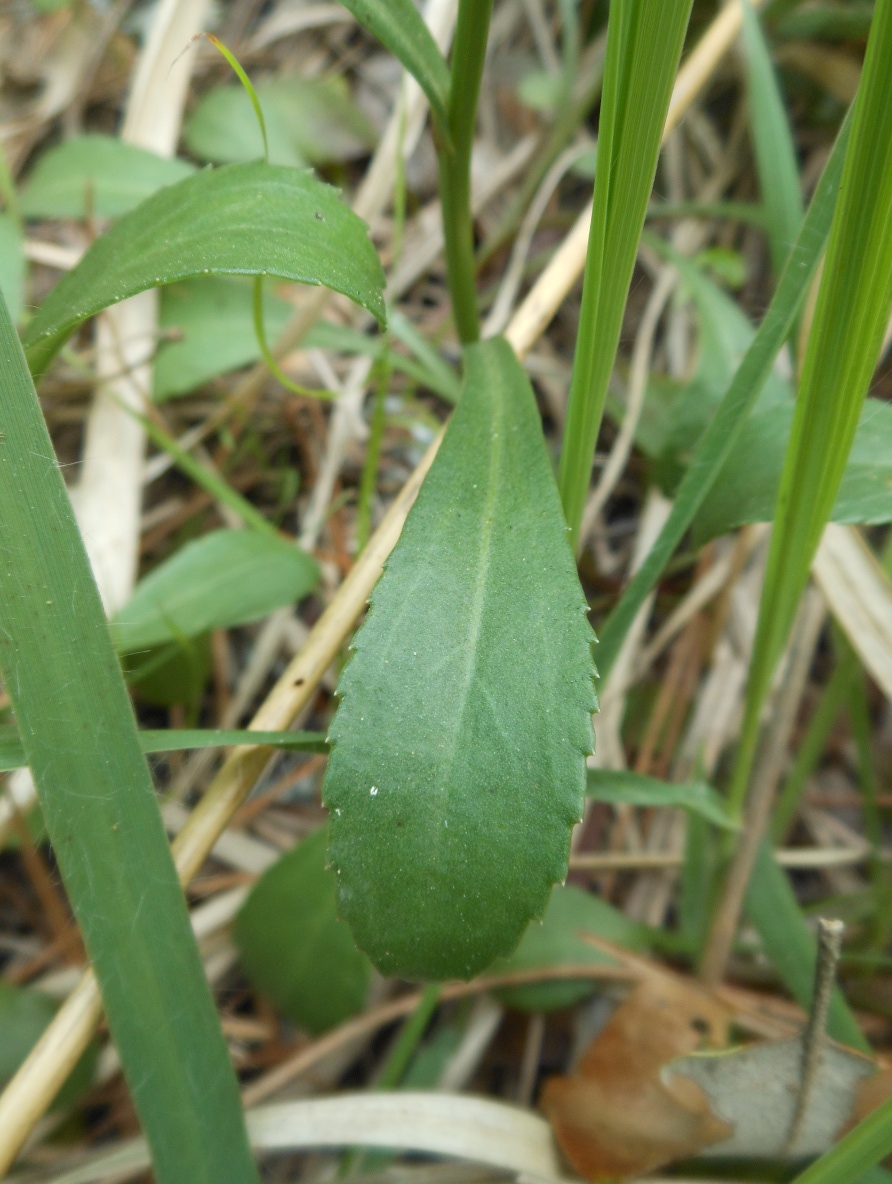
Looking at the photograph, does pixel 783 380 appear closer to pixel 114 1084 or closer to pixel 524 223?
pixel 524 223

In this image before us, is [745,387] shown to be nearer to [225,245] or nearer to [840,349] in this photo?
[840,349]

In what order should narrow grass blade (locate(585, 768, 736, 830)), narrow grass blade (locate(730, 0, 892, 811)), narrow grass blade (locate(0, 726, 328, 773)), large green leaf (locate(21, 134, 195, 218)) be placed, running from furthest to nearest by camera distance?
large green leaf (locate(21, 134, 195, 218))
narrow grass blade (locate(585, 768, 736, 830))
narrow grass blade (locate(0, 726, 328, 773))
narrow grass blade (locate(730, 0, 892, 811))

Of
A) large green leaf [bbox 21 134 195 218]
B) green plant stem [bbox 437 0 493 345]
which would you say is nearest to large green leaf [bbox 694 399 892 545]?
green plant stem [bbox 437 0 493 345]

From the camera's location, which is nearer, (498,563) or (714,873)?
(498,563)

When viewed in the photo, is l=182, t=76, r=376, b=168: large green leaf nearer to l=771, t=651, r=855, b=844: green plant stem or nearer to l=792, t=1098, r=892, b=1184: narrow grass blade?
l=771, t=651, r=855, b=844: green plant stem

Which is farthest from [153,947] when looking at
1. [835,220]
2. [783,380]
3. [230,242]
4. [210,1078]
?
[783,380]

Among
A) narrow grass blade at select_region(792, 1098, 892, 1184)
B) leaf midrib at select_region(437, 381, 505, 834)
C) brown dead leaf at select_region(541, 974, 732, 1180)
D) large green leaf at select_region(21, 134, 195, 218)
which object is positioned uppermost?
large green leaf at select_region(21, 134, 195, 218)
